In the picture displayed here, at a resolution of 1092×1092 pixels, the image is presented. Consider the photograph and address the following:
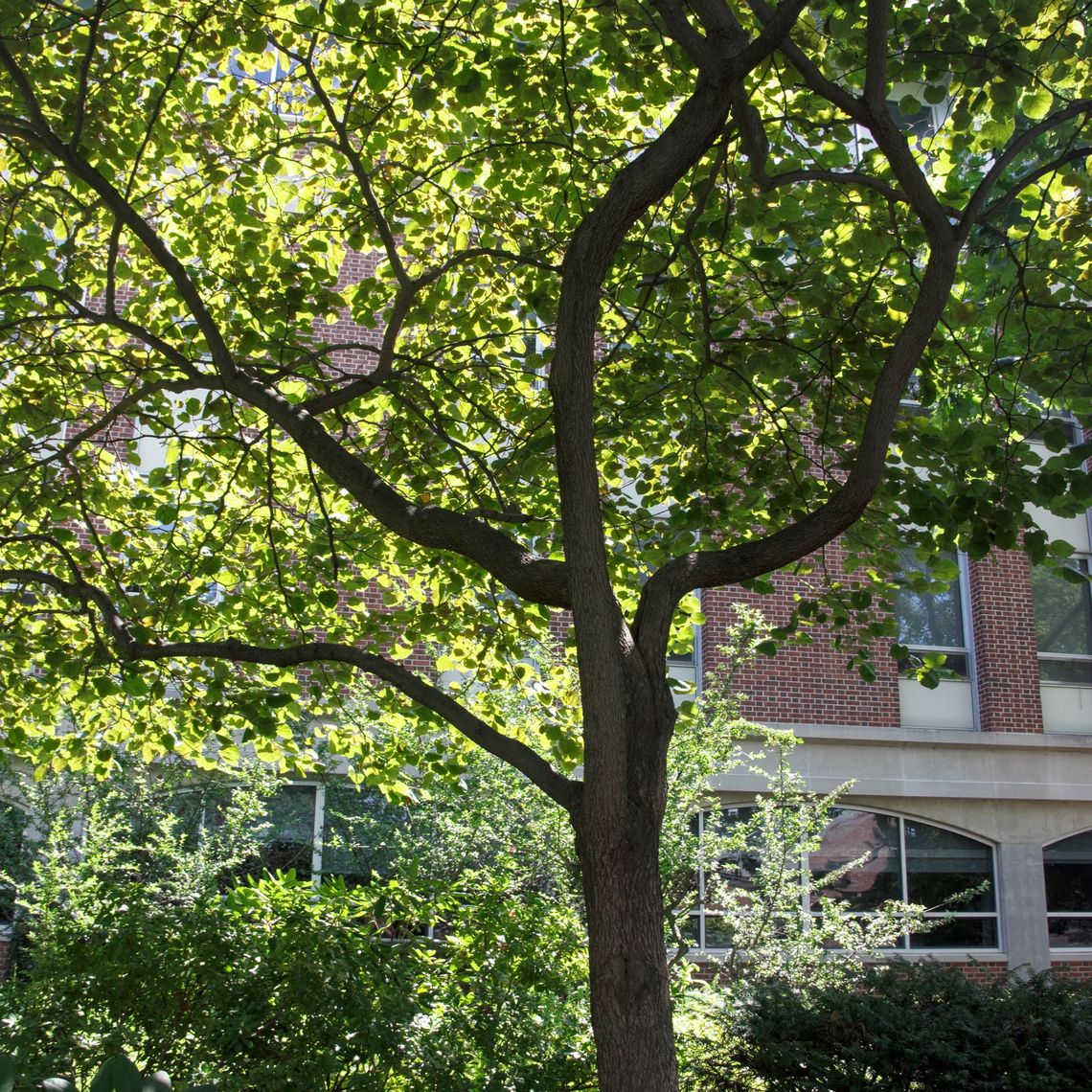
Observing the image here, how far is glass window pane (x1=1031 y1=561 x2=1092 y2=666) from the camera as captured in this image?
1878 cm

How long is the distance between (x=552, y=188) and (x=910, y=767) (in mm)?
12320

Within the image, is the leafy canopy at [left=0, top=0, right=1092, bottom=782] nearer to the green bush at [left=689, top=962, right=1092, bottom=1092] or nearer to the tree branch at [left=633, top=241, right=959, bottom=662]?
the tree branch at [left=633, top=241, right=959, bottom=662]

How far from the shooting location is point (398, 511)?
5.49 m

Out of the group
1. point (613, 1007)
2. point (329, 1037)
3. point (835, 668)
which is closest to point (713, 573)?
point (613, 1007)

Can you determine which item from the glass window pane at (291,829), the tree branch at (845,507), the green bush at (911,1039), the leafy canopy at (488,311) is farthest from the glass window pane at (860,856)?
the tree branch at (845,507)

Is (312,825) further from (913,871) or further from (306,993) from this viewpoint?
(306,993)

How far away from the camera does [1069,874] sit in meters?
18.2

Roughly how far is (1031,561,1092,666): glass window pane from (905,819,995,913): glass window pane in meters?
3.50

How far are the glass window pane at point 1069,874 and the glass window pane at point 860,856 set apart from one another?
2.67 m

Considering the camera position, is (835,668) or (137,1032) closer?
(137,1032)

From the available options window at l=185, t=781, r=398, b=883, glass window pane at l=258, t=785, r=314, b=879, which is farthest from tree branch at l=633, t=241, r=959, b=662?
glass window pane at l=258, t=785, r=314, b=879

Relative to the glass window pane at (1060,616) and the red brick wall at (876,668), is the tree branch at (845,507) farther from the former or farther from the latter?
the glass window pane at (1060,616)

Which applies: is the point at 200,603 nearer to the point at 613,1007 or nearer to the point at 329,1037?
the point at 329,1037

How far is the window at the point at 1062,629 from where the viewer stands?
18656mm
